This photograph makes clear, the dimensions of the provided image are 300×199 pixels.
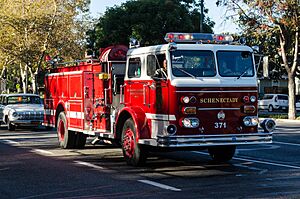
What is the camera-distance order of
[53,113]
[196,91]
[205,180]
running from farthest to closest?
[53,113]
[196,91]
[205,180]

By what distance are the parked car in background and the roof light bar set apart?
43.7 feet

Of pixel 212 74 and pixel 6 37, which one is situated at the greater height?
pixel 6 37

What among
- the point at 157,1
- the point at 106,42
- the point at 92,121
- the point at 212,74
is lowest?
the point at 92,121

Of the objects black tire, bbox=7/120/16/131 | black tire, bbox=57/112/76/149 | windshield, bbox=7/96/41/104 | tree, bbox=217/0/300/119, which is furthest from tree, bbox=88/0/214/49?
black tire, bbox=57/112/76/149

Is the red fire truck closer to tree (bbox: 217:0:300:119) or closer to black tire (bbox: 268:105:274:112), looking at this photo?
tree (bbox: 217:0:300:119)

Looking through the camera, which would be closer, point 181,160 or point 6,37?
point 181,160

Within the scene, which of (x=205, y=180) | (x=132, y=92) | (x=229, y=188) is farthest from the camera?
(x=132, y=92)

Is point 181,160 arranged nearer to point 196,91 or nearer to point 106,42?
point 196,91

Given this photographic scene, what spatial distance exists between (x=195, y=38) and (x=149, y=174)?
3100 mm

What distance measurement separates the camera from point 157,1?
41906mm

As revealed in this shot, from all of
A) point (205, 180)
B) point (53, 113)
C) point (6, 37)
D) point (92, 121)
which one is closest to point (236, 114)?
point (205, 180)

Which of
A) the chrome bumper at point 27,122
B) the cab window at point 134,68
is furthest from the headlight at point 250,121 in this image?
the chrome bumper at point 27,122

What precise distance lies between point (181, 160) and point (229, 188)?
4168 mm

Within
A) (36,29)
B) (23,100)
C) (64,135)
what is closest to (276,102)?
(36,29)
